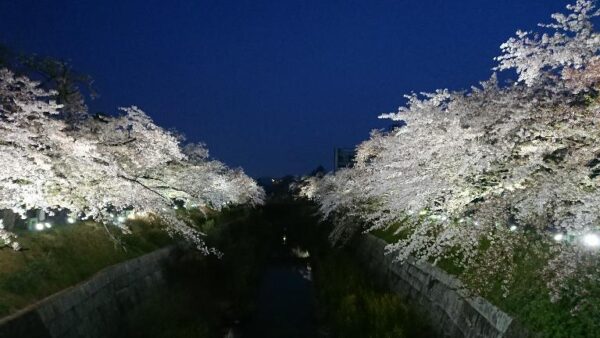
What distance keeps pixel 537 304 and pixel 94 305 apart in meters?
10.8

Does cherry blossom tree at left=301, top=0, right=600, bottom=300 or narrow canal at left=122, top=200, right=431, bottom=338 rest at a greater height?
cherry blossom tree at left=301, top=0, right=600, bottom=300

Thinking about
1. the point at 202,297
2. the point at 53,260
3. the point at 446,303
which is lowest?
the point at 202,297

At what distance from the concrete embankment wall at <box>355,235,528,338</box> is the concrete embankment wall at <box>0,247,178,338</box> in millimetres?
9070

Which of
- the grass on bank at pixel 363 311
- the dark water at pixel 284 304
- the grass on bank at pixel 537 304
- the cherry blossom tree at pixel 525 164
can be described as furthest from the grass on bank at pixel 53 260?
the grass on bank at pixel 537 304

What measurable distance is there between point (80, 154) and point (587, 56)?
38.1 feet

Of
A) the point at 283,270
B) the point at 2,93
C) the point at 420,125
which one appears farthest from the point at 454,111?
the point at 283,270

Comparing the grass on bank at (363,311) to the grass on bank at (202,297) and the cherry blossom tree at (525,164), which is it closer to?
the cherry blossom tree at (525,164)

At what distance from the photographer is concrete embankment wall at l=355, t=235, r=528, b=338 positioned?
9.16m

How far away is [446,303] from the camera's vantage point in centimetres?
1212

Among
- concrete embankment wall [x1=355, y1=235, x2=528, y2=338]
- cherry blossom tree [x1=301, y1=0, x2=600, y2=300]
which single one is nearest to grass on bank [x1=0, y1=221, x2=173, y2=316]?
cherry blossom tree [x1=301, y1=0, x2=600, y2=300]

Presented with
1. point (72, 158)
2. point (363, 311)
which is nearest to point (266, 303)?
point (363, 311)

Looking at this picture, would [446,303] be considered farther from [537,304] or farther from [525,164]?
[525,164]

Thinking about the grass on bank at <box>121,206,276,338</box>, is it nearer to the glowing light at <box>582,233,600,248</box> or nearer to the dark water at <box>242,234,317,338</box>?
the dark water at <box>242,234,317,338</box>

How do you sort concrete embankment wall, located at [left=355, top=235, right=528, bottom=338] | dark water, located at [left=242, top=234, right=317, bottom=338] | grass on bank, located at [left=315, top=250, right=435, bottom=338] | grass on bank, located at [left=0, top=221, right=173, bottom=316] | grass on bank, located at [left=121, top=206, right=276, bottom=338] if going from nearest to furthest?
concrete embankment wall, located at [left=355, top=235, right=528, bottom=338] → grass on bank, located at [left=0, top=221, right=173, bottom=316] → grass on bank, located at [left=315, top=250, right=435, bottom=338] → grass on bank, located at [left=121, top=206, right=276, bottom=338] → dark water, located at [left=242, top=234, right=317, bottom=338]
